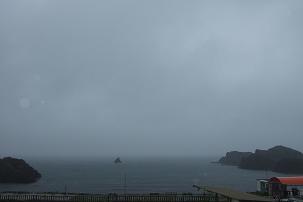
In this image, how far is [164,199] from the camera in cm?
4069

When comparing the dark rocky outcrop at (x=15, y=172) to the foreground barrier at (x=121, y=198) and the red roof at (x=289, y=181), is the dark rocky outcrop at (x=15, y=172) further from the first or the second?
the red roof at (x=289, y=181)

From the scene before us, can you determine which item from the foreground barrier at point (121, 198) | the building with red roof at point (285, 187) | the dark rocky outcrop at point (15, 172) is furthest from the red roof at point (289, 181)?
the dark rocky outcrop at point (15, 172)

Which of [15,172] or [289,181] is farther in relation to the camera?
[15,172]

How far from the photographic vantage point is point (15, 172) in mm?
148875

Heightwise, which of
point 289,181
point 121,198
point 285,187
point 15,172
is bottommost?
point 15,172

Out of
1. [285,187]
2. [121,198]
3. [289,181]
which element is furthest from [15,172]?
[285,187]

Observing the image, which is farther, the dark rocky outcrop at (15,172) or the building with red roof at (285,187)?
the dark rocky outcrop at (15,172)

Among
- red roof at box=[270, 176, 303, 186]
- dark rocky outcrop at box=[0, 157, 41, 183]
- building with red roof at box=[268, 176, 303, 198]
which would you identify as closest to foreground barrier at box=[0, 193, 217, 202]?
building with red roof at box=[268, 176, 303, 198]

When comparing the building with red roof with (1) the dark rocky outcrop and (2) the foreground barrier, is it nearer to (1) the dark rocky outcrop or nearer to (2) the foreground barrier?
(2) the foreground barrier

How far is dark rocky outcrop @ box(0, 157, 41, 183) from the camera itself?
145 m

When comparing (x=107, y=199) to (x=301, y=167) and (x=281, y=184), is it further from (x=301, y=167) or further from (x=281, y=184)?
(x=301, y=167)

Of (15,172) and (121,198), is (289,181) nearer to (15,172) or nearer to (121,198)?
(121,198)

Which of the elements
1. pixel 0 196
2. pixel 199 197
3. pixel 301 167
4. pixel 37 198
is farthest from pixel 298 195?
pixel 301 167

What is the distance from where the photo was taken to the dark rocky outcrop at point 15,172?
14538 cm
